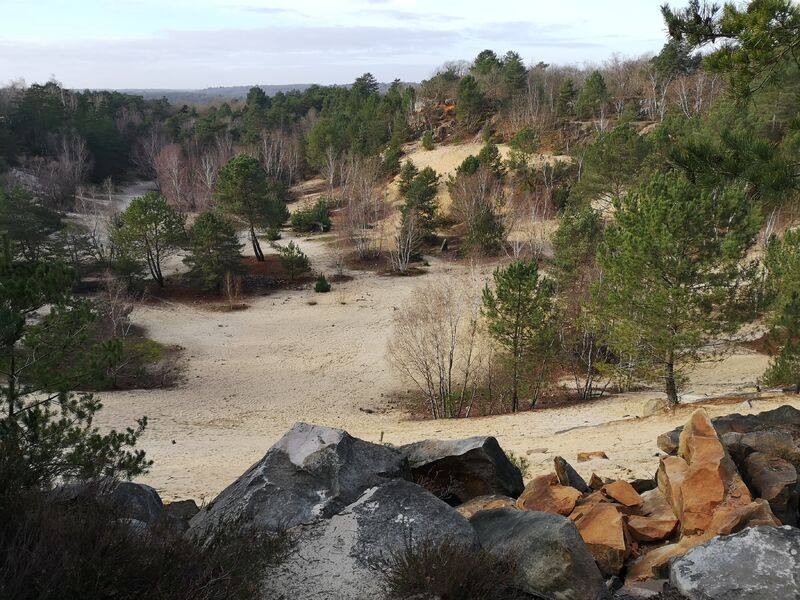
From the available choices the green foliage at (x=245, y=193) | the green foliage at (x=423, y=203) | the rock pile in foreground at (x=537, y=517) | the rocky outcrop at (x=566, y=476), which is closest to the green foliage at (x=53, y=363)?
the rock pile in foreground at (x=537, y=517)

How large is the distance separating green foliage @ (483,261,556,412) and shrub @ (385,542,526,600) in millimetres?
14309

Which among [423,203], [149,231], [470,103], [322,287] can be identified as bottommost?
[322,287]

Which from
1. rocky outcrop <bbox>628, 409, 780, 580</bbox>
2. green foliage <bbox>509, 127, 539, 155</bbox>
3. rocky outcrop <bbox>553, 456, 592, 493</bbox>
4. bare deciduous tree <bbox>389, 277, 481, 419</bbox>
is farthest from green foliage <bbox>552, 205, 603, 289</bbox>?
green foliage <bbox>509, 127, 539, 155</bbox>

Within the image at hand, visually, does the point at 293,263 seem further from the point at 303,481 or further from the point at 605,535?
the point at 605,535

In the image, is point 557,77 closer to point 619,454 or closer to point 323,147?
point 323,147

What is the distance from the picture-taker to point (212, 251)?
3728 cm

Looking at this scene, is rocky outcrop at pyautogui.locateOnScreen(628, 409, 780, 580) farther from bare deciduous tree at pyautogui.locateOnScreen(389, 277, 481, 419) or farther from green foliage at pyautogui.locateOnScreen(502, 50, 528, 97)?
green foliage at pyautogui.locateOnScreen(502, 50, 528, 97)

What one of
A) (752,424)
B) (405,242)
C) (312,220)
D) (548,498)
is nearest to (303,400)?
(752,424)

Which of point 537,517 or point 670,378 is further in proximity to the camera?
point 670,378

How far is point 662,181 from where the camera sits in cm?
1570

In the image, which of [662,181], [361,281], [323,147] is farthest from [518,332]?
[323,147]

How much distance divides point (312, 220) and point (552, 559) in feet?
162

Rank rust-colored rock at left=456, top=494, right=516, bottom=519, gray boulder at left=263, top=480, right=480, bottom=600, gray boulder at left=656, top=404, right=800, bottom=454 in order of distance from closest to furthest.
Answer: gray boulder at left=263, top=480, right=480, bottom=600 → rust-colored rock at left=456, top=494, right=516, bottom=519 → gray boulder at left=656, top=404, right=800, bottom=454

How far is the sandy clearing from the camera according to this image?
48.2ft
